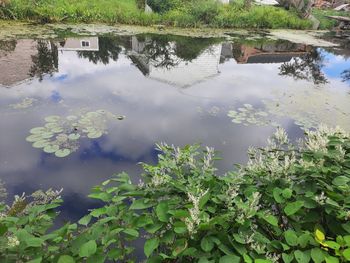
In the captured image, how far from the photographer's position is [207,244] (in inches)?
69.9

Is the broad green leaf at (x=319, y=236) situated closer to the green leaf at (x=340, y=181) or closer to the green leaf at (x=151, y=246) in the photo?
the green leaf at (x=340, y=181)

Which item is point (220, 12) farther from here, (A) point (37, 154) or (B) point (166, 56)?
(A) point (37, 154)

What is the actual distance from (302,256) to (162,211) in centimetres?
83

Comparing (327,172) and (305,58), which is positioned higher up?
(327,172)

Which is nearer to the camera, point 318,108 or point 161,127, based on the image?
point 161,127

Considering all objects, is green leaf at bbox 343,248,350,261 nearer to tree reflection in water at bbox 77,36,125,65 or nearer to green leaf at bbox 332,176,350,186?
green leaf at bbox 332,176,350,186

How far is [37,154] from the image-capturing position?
5.33 m

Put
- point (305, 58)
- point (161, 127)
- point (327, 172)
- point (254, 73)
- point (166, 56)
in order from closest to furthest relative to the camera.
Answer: point (327, 172) → point (161, 127) → point (254, 73) → point (166, 56) → point (305, 58)

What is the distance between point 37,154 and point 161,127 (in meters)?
2.47

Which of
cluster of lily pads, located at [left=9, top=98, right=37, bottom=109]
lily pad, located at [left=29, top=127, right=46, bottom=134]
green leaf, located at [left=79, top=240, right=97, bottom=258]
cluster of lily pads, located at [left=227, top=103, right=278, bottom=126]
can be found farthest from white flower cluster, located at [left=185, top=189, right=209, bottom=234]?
cluster of lily pads, located at [left=9, top=98, right=37, bottom=109]

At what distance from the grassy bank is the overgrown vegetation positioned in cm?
1394

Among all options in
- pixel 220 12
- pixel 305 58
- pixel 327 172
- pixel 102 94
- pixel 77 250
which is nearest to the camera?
pixel 77 250

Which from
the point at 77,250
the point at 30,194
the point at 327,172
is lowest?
the point at 30,194

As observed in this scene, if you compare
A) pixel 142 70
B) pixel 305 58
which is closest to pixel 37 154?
pixel 142 70
